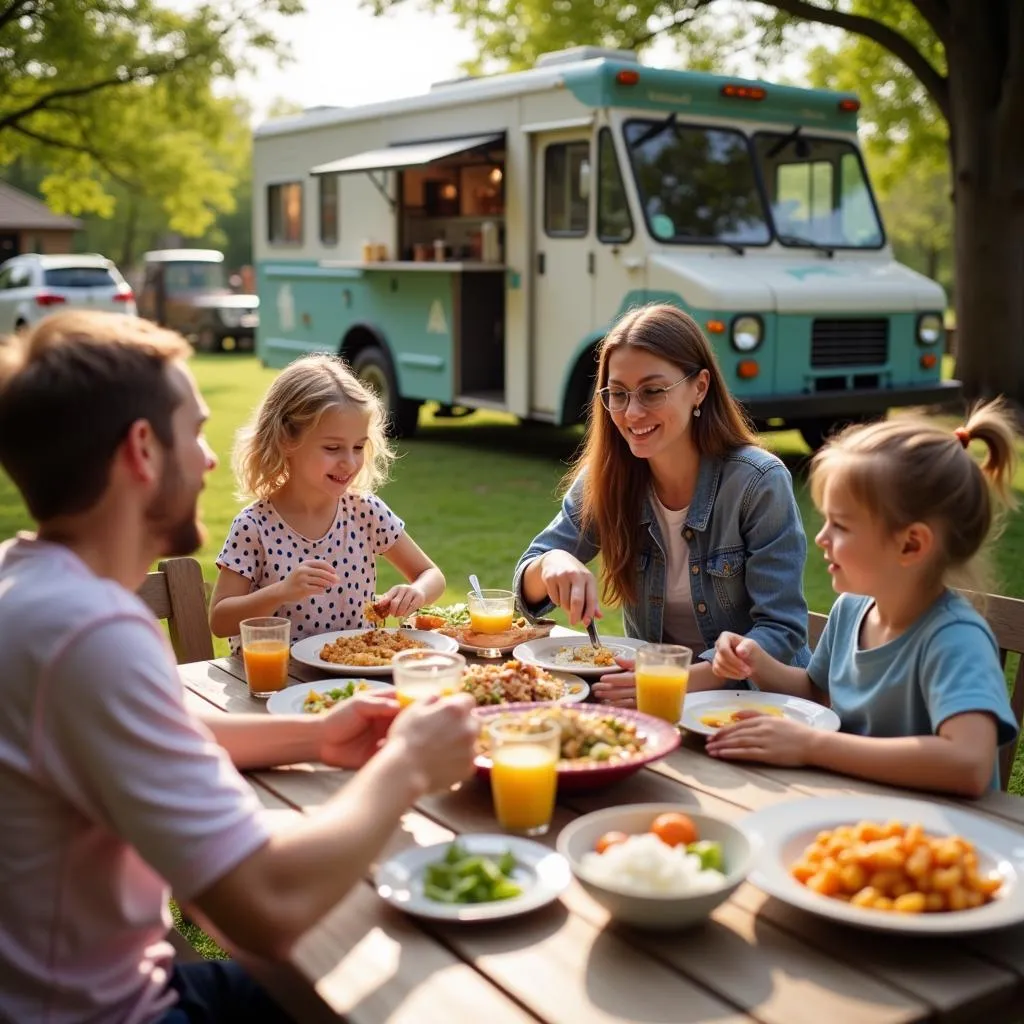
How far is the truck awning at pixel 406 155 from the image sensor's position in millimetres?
9867

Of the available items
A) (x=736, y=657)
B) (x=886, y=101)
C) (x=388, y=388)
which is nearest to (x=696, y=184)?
(x=388, y=388)

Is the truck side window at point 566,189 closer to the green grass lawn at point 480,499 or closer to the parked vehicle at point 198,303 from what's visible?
the green grass lawn at point 480,499

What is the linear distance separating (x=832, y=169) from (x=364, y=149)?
14.2ft

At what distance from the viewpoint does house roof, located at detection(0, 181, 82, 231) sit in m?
36.9

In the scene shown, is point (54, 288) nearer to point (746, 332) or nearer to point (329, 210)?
point (329, 210)

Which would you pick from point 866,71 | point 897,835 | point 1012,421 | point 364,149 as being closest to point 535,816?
point 897,835

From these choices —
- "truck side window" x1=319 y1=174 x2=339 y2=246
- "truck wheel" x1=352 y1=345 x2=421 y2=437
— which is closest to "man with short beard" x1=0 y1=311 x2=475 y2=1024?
"truck wheel" x1=352 y1=345 x2=421 y2=437

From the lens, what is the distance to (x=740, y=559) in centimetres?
299

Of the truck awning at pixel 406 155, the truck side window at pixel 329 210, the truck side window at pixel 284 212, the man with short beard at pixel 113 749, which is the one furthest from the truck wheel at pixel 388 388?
the man with short beard at pixel 113 749

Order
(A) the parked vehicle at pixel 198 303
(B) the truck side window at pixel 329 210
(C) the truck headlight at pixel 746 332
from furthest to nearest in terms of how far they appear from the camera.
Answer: (A) the parked vehicle at pixel 198 303, (B) the truck side window at pixel 329 210, (C) the truck headlight at pixel 746 332

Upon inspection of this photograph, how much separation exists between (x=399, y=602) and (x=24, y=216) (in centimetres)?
3831

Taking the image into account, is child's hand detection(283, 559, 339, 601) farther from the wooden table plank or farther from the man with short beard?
the wooden table plank

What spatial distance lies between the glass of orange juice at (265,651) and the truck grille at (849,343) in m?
7.06

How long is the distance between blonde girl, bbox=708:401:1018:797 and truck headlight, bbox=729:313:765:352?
623 cm
